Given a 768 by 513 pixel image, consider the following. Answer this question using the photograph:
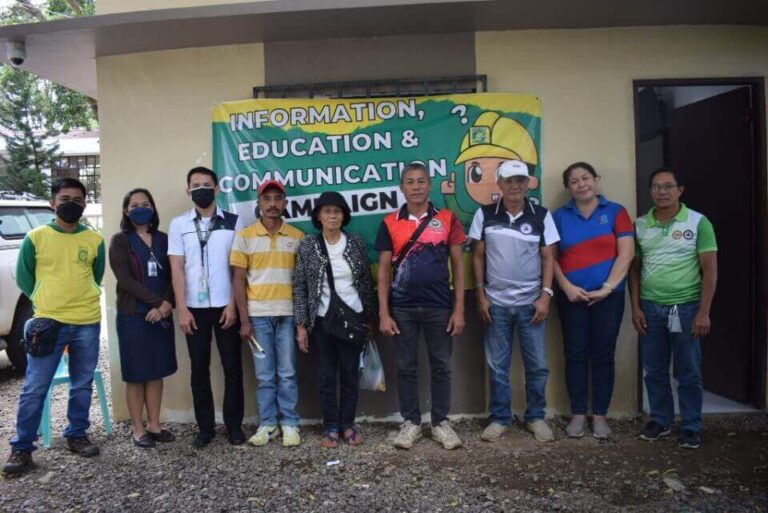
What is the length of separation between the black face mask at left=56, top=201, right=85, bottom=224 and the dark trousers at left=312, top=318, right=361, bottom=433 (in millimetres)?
1835

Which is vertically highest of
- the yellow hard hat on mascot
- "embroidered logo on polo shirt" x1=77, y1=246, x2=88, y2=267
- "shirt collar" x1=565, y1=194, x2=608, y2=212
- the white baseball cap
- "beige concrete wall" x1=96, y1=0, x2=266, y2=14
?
"beige concrete wall" x1=96, y1=0, x2=266, y2=14

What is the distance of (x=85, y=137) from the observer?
30828 mm

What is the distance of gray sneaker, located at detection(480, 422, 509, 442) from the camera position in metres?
3.85

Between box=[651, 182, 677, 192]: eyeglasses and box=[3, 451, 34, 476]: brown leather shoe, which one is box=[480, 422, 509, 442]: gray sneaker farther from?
box=[3, 451, 34, 476]: brown leather shoe

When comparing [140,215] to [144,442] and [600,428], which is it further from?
[600,428]

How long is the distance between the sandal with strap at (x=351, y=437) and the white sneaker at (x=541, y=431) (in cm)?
125

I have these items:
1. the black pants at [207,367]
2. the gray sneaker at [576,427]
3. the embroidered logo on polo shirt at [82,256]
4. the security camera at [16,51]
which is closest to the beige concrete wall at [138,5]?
the security camera at [16,51]

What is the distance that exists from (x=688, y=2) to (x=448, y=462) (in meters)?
3.55

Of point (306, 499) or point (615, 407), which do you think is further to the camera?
point (615, 407)

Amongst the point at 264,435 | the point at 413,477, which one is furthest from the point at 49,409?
the point at 413,477

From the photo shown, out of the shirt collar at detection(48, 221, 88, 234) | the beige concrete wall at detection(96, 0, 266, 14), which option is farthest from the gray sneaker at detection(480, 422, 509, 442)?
the beige concrete wall at detection(96, 0, 266, 14)

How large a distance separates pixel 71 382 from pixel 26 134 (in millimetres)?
28703

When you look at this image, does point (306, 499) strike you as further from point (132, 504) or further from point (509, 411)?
point (509, 411)

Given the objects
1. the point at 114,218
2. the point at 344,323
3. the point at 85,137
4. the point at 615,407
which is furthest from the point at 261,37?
the point at 85,137
